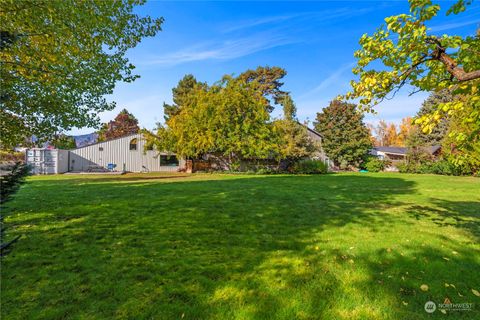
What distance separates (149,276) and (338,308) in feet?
7.44

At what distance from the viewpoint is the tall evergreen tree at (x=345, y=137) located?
33.1m

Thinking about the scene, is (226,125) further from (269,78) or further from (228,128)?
(269,78)

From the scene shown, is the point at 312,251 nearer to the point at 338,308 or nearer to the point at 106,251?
the point at 338,308

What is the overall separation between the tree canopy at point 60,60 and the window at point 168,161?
2072 cm

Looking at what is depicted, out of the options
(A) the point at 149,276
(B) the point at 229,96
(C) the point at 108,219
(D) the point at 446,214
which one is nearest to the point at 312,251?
(A) the point at 149,276

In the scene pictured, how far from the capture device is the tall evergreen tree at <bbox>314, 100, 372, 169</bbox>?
3309 cm

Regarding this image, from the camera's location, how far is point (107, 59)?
6520 mm

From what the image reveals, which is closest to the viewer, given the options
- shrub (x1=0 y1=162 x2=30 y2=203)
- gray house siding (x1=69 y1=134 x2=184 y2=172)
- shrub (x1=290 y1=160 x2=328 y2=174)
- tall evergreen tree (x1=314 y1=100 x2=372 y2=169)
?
shrub (x1=0 y1=162 x2=30 y2=203)

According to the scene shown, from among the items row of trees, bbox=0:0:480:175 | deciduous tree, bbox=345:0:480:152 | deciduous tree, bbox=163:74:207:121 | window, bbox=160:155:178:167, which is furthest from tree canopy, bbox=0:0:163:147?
deciduous tree, bbox=163:74:207:121

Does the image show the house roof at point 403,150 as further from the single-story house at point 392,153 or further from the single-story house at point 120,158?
the single-story house at point 120,158

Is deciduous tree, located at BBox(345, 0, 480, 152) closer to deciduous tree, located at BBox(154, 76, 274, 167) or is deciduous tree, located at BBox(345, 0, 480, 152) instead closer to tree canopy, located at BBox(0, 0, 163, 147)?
tree canopy, located at BBox(0, 0, 163, 147)

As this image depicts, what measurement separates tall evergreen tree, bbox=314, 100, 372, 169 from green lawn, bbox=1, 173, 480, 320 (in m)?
28.2

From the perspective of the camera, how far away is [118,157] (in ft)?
85.6

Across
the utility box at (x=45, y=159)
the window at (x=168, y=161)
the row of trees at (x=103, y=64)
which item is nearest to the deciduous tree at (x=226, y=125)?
the window at (x=168, y=161)
